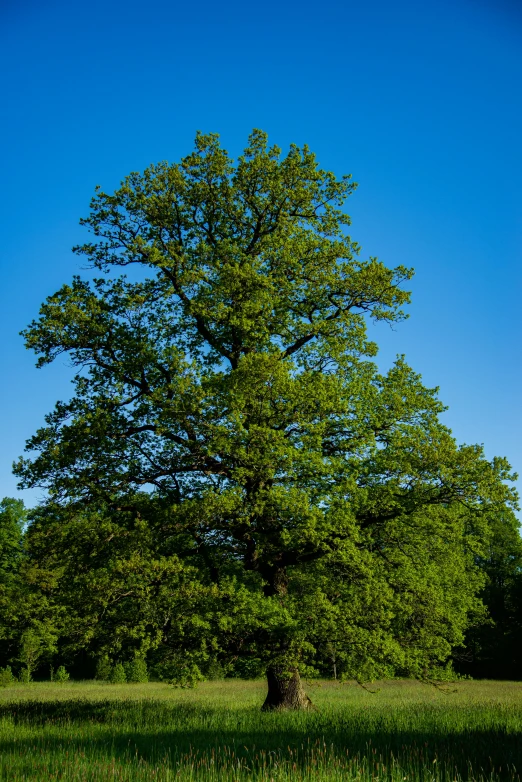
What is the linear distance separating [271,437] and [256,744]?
6234 millimetres

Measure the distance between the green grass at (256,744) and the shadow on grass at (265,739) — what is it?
26 mm

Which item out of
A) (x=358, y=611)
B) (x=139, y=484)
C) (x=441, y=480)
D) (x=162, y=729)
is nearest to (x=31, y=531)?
(x=139, y=484)

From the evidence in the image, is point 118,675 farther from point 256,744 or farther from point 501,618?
point 256,744

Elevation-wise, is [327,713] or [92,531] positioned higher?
[92,531]

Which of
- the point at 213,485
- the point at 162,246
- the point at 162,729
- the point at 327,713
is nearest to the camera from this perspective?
Result: the point at 162,729

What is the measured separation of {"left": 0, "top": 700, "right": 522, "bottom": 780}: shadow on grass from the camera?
884 centimetres

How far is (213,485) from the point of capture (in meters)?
16.2

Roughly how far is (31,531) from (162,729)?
5.81 m

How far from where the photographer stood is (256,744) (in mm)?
10461

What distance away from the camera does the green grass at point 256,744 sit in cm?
785

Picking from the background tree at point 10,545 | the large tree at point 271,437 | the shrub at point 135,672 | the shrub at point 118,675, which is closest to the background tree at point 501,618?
the shrub at point 135,672

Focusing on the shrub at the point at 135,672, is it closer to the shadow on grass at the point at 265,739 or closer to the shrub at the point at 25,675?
the shrub at the point at 25,675

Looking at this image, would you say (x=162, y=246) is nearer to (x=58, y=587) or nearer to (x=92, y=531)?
(x=92, y=531)

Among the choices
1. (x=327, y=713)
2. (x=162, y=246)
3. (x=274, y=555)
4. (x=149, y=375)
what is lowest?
(x=327, y=713)
